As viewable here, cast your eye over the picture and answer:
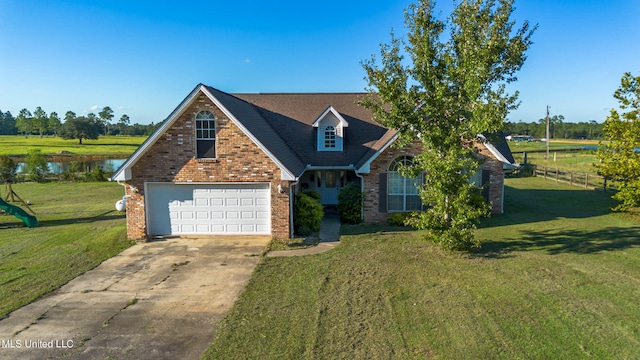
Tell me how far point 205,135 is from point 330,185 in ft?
29.4

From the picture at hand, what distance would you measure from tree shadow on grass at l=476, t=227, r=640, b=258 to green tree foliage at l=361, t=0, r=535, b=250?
129cm

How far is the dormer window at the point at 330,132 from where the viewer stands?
2031 cm

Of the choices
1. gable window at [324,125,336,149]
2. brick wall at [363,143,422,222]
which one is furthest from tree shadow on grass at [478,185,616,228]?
gable window at [324,125,336,149]

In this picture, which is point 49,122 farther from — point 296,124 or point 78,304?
point 78,304

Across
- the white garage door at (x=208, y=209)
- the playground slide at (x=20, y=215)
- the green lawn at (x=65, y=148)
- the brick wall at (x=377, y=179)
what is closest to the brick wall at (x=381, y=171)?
the brick wall at (x=377, y=179)

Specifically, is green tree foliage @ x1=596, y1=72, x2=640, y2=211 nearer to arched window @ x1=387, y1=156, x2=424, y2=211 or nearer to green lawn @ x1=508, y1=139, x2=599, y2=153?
arched window @ x1=387, y1=156, x2=424, y2=211

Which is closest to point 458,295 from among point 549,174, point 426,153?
point 426,153

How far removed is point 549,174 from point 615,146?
1512cm

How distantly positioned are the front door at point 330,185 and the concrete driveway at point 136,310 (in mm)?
8983

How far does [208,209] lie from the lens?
15539mm

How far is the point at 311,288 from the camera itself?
10.1 meters

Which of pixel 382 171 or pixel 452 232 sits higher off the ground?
pixel 382 171

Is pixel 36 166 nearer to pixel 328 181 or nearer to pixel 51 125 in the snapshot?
pixel 328 181

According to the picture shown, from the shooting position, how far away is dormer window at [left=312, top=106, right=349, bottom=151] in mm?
20312
